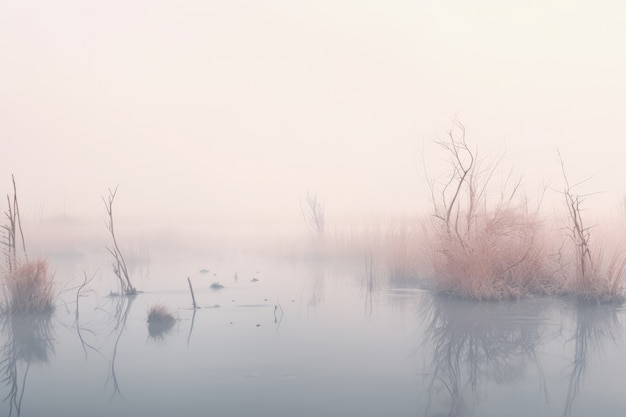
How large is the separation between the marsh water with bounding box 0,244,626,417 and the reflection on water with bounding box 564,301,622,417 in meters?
0.02

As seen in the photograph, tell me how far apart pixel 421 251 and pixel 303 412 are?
6285 mm

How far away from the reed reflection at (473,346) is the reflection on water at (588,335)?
237 millimetres

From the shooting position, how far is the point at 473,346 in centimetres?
550

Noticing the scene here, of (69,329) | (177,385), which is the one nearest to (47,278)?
(69,329)

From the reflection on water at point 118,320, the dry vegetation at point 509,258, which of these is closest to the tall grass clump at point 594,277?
the dry vegetation at point 509,258

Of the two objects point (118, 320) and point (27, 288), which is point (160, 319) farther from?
point (27, 288)

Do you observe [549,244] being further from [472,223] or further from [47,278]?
[47,278]

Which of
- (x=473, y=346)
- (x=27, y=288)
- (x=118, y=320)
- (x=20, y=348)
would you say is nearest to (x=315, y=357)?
(x=473, y=346)

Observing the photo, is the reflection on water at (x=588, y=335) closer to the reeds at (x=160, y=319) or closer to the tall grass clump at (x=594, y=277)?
the tall grass clump at (x=594, y=277)

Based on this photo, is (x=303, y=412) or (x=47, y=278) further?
(x=47, y=278)

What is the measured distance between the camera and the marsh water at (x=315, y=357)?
3.99 m

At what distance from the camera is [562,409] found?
3.85 meters

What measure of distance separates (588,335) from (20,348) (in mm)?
4821

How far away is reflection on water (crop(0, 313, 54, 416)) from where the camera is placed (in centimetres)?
438
